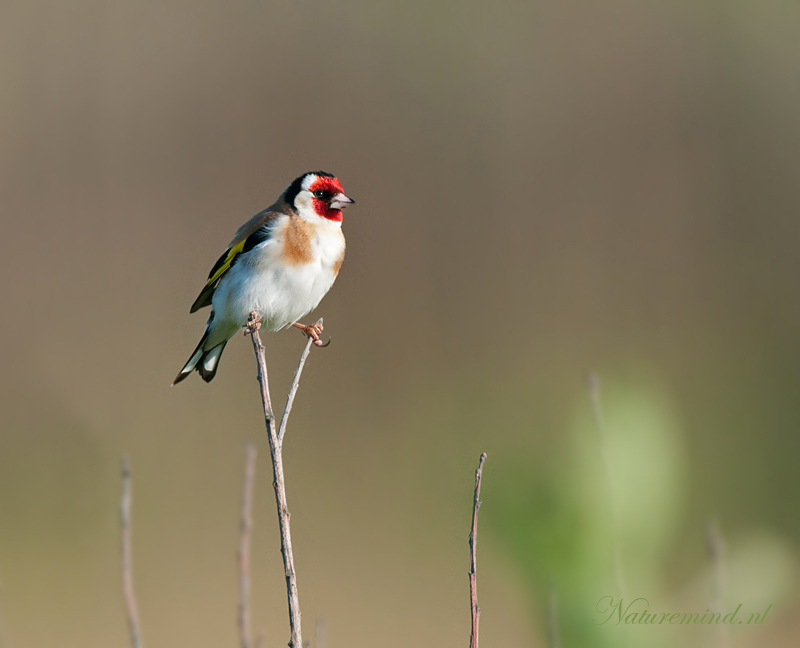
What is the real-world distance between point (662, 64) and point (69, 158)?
434 centimetres

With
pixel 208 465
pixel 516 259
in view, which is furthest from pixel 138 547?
pixel 516 259

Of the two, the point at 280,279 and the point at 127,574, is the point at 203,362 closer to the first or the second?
the point at 280,279

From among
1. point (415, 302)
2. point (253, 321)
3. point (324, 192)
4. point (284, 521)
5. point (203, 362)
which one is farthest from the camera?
point (415, 302)

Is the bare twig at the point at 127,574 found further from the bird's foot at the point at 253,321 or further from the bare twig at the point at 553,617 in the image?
the bird's foot at the point at 253,321

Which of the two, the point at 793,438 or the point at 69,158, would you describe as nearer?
the point at 793,438

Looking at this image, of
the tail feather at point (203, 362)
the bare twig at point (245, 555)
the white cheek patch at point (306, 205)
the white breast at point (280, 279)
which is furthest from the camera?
the tail feather at point (203, 362)

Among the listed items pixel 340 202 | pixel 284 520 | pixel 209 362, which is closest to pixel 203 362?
pixel 209 362

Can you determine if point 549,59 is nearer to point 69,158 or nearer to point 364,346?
point 364,346

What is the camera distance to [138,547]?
184 inches

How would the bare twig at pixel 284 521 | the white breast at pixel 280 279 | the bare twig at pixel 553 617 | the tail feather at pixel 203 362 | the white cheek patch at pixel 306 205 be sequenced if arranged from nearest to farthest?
the bare twig at pixel 553 617, the bare twig at pixel 284 521, the white breast at pixel 280 279, the white cheek patch at pixel 306 205, the tail feather at pixel 203 362

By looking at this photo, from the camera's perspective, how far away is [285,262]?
9.78 feet

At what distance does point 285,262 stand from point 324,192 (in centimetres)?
30

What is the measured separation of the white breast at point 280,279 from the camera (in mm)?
2982

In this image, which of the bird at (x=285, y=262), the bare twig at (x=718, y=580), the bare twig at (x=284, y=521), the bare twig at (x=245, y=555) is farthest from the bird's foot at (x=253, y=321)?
the bare twig at (x=718, y=580)
